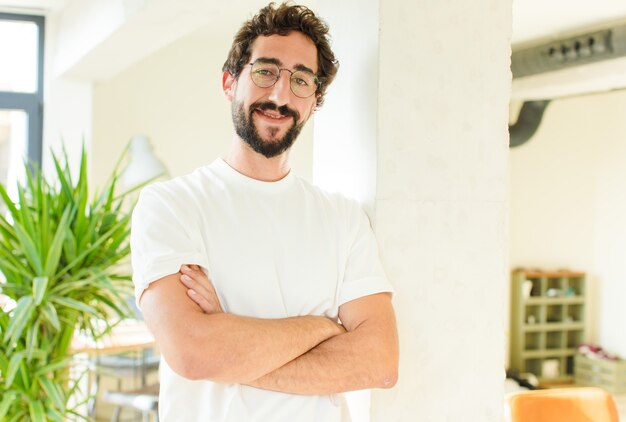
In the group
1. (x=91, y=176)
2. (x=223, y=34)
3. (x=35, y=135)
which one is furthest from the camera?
(x=223, y=34)

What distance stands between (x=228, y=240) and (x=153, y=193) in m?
0.19

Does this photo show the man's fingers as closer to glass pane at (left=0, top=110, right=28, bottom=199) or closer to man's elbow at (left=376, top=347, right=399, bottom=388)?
man's elbow at (left=376, top=347, right=399, bottom=388)

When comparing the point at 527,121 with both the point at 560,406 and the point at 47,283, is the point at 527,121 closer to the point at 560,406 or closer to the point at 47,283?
the point at 560,406

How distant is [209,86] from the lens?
6.71 metres

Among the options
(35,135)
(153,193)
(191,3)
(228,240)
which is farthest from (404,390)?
(35,135)

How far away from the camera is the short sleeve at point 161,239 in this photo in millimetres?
1591

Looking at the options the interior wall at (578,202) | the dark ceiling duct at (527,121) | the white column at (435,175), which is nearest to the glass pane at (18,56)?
the white column at (435,175)

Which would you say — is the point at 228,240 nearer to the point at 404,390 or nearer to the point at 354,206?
the point at 354,206

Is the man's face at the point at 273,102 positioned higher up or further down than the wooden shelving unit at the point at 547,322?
higher up

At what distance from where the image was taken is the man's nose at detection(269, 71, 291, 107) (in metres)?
1.75

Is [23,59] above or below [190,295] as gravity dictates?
above

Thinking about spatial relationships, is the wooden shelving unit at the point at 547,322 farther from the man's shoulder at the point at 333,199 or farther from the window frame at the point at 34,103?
the man's shoulder at the point at 333,199

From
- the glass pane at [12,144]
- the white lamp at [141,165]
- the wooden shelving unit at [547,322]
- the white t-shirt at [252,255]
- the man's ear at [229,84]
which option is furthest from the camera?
the wooden shelving unit at [547,322]

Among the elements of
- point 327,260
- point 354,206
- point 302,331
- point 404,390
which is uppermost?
point 354,206
